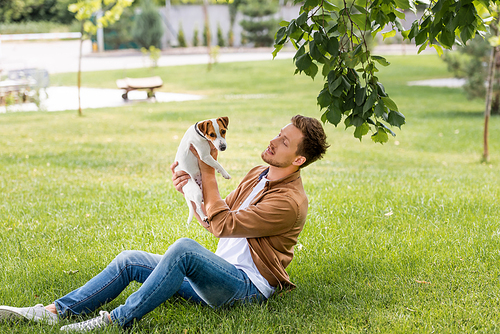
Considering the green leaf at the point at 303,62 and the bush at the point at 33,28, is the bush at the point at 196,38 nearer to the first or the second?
the bush at the point at 33,28

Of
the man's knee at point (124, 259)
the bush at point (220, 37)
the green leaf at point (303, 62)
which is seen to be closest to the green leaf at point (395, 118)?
the green leaf at point (303, 62)

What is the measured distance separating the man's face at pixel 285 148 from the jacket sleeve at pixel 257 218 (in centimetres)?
19

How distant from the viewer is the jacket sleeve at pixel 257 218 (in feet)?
8.98

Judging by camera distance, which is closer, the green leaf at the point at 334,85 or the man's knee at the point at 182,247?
the man's knee at the point at 182,247

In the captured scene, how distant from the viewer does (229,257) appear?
3.07 m

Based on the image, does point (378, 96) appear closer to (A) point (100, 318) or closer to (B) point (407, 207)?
(A) point (100, 318)

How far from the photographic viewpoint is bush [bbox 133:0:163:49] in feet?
114

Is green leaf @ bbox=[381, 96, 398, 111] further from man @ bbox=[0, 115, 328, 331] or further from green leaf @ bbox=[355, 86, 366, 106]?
man @ bbox=[0, 115, 328, 331]

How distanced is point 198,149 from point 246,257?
725 mm

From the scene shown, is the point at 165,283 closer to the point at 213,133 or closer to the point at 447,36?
the point at 213,133

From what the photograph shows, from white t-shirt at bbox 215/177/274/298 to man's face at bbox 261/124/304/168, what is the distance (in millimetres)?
169

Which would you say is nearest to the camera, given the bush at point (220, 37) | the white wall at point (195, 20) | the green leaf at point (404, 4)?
the green leaf at point (404, 4)

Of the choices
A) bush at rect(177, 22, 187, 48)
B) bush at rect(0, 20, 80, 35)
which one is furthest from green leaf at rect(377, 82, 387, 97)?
bush at rect(0, 20, 80, 35)

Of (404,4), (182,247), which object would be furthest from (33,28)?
(404,4)
